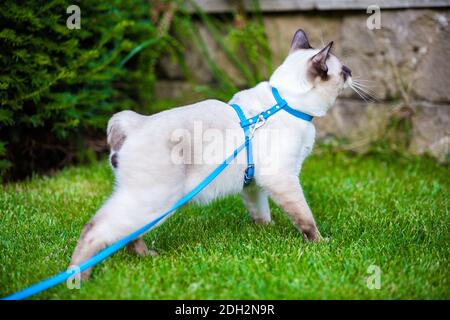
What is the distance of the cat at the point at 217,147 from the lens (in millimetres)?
2186

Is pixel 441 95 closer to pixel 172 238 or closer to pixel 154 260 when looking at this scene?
pixel 172 238

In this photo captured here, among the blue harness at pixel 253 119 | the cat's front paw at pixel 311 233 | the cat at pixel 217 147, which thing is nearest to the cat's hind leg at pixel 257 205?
the cat at pixel 217 147

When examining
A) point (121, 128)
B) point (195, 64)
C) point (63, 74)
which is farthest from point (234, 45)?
point (121, 128)

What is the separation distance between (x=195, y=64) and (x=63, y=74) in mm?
1733

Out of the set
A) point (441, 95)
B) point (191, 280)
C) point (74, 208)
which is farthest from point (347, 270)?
point (441, 95)

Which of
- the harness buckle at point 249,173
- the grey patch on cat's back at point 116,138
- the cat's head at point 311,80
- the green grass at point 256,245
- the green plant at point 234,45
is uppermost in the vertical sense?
the green plant at point 234,45

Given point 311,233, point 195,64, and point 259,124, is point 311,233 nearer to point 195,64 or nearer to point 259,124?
point 259,124

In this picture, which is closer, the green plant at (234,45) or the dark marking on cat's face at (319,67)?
the dark marking on cat's face at (319,67)

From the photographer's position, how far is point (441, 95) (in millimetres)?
4004

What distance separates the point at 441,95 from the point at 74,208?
2.75 meters

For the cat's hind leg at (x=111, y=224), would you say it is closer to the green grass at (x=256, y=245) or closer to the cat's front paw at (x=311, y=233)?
the green grass at (x=256, y=245)

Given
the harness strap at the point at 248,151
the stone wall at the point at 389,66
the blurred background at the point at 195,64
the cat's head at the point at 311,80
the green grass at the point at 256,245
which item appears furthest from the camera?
the stone wall at the point at 389,66

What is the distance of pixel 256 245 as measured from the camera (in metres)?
2.60

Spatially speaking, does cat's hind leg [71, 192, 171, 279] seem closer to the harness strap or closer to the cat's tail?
the cat's tail
